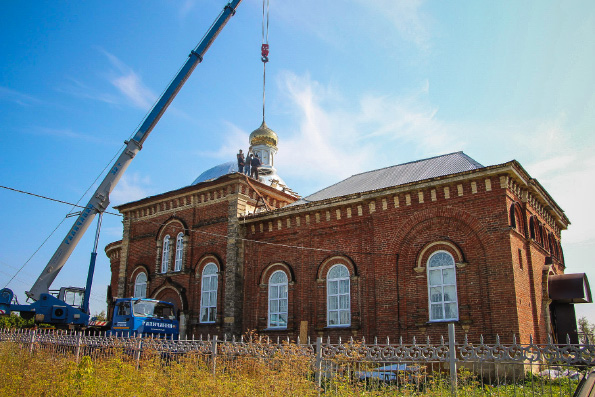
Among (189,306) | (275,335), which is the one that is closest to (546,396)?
(275,335)

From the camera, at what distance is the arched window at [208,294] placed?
18172 millimetres

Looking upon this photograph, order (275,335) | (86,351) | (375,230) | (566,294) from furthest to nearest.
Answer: (275,335) → (375,230) → (566,294) → (86,351)

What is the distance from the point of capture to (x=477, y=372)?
1158cm

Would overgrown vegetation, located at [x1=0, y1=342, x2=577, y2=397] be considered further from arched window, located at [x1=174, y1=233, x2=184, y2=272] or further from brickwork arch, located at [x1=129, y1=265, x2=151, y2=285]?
brickwork arch, located at [x1=129, y1=265, x2=151, y2=285]

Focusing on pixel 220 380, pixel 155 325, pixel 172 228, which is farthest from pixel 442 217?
pixel 172 228

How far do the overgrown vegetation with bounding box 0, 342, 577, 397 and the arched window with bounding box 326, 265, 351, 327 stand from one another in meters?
6.47

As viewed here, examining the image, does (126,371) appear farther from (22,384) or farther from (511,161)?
(511,161)

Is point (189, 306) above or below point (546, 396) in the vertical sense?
above

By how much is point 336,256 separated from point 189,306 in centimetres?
627

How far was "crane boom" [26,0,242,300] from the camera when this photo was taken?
1706 centimetres

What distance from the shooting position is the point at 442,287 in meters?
13.8

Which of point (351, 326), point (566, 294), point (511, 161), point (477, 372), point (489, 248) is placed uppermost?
point (511, 161)

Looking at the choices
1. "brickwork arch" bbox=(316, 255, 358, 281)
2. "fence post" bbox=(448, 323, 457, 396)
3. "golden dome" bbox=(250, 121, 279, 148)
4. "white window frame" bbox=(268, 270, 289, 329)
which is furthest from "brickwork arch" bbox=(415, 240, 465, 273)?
"golden dome" bbox=(250, 121, 279, 148)

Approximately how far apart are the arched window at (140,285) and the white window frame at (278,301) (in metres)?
6.17
